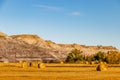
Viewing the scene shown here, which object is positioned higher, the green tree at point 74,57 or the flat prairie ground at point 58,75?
the green tree at point 74,57

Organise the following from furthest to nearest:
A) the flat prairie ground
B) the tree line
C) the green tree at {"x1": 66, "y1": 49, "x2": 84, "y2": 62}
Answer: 1. the green tree at {"x1": 66, "y1": 49, "x2": 84, "y2": 62}
2. the tree line
3. the flat prairie ground

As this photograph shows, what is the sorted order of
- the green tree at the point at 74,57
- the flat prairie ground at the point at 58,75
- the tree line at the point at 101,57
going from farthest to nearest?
the green tree at the point at 74,57
the tree line at the point at 101,57
the flat prairie ground at the point at 58,75

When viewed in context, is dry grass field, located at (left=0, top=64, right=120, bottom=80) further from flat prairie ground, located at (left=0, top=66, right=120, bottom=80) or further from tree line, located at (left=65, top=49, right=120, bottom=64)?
tree line, located at (left=65, top=49, right=120, bottom=64)

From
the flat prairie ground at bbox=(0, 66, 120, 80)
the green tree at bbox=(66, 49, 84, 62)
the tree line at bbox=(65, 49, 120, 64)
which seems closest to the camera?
the flat prairie ground at bbox=(0, 66, 120, 80)

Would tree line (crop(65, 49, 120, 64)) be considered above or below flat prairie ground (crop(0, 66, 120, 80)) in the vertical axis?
above

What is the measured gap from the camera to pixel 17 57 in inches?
4764

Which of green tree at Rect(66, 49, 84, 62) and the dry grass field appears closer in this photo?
the dry grass field

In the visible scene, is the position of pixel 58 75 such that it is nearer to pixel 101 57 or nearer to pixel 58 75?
pixel 58 75

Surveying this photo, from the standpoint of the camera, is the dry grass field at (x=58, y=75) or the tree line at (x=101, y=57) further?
the tree line at (x=101, y=57)

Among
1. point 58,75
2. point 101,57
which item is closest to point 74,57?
point 101,57

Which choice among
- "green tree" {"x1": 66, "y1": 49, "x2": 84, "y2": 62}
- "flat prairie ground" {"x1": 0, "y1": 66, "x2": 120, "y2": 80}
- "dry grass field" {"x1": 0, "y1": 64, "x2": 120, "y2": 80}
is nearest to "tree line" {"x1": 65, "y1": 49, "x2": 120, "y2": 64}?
"green tree" {"x1": 66, "y1": 49, "x2": 84, "y2": 62}

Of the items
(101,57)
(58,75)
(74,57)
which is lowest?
(58,75)

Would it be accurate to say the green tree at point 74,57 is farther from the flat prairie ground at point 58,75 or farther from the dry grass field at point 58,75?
the flat prairie ground at point 58,75

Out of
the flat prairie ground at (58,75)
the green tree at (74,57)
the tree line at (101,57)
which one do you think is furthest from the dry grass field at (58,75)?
the green tree at (74,57)
